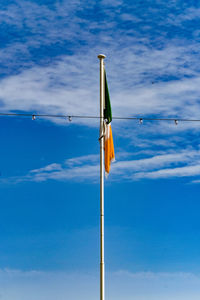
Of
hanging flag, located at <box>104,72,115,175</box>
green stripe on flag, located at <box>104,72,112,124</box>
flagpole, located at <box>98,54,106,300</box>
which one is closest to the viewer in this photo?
flagpole, located at <box>98,54,106,300</box>

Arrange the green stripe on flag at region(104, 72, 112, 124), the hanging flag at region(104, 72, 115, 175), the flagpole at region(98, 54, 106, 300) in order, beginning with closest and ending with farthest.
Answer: the flagpole at region(98, 54, 106, 300) → the hanging flag at region(104, 72, 115, 175) → the green stripe on flag at region(104, 72, 112, 124)

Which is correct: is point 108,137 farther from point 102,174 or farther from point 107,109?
point 102,174

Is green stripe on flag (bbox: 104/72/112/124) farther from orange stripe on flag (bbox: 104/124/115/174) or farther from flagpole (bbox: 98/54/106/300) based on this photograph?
orange stripe on flag (bbox: 104/124/115/174)

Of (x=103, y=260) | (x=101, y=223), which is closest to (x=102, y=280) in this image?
(x=103, y=260)

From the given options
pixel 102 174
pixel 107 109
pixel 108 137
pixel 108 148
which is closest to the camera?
pixel 102 174

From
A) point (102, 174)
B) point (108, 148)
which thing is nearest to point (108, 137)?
point (108, 148)

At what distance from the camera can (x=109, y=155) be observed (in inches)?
742

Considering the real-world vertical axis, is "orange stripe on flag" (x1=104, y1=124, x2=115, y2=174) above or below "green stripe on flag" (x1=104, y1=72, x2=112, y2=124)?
below

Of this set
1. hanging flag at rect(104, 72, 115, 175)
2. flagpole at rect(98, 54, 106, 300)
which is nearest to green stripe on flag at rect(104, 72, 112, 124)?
hanging flag at rect(104, 72, 115, 175)

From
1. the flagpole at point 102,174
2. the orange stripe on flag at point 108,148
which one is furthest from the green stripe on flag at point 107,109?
the orange stripe on flag at point 108,148

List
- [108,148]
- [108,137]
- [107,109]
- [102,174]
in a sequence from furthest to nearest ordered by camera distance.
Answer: [107,109], [108,137], [108,148], [102,174]

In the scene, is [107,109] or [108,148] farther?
[107,109]

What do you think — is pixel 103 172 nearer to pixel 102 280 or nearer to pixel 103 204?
pixel 103 204

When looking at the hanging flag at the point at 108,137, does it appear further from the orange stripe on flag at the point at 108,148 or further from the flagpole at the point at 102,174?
the flagpole at the point at 102,174
